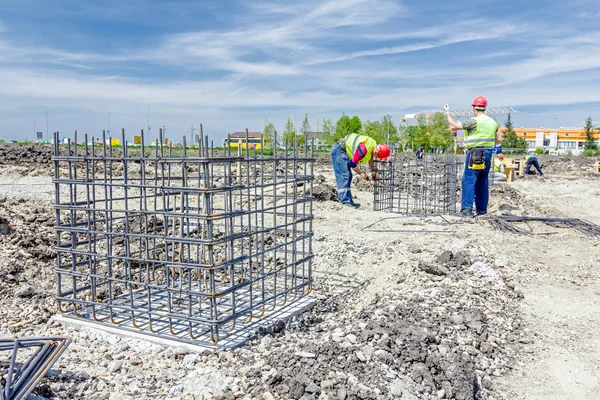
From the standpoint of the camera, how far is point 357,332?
3791 millimetres

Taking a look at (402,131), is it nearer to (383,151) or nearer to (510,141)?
(510,141)

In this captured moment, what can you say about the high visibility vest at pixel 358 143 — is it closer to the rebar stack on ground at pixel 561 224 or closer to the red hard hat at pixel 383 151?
the red hard hat at pixel 383 151

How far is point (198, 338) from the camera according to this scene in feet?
12.4

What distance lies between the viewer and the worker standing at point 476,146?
895 cm

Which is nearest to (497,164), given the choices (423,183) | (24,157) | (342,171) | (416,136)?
(423,183)

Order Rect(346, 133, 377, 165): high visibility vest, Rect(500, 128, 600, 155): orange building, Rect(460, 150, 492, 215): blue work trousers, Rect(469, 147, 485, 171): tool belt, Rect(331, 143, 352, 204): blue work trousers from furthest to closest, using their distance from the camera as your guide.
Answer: Rect(500, 128, 600, 155): orange building, Rect(331, 143, 352, 204): blue work trousers, Rect(346, 133, 377, 165): high visibility vest, Rect(460, 150, 492, 215): blue work trousers, Rect(469, 147, 485, 171): tool belt

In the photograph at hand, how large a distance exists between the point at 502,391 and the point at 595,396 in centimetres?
59

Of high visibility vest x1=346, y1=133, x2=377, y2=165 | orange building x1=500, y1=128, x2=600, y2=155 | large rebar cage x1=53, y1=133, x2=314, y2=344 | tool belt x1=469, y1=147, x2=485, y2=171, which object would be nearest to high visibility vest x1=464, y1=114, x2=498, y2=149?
tool belt x1=469, y1=147, x2=485, y2=171

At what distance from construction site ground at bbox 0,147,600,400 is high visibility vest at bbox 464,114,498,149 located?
2.08 meters

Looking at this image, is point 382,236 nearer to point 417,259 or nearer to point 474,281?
point 417,259

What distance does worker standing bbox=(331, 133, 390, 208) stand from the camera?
10.4 metres

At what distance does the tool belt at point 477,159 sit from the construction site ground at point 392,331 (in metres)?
1.80

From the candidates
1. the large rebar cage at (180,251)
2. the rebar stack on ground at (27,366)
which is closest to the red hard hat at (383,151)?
the large rebar cage at (180,251)

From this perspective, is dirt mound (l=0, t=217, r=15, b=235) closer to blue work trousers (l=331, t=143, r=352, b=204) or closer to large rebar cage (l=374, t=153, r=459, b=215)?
blue work trousers (l=331, t=143, r=352, b=204)
